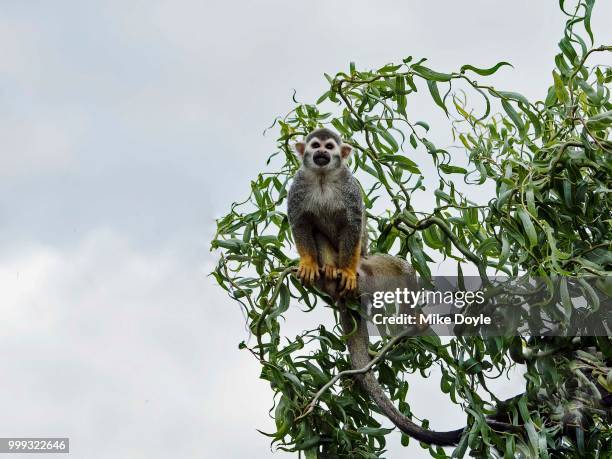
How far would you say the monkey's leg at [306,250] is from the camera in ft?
17.2

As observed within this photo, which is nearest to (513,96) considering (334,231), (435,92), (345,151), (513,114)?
(513,114)

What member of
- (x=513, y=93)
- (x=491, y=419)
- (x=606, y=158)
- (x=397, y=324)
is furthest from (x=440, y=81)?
(x=491, y=419)

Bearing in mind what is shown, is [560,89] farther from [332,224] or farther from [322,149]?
[332,224]

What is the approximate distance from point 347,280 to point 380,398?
88 centimetres

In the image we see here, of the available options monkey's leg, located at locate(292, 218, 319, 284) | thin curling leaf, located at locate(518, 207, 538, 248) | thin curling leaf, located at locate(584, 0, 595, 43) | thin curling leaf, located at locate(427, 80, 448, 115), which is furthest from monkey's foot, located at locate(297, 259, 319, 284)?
thin curling leaf, located at locate(584, 0, 595, 43)

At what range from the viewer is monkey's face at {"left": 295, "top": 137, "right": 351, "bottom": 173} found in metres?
5.66

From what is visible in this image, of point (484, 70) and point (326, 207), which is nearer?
point (484, 70)

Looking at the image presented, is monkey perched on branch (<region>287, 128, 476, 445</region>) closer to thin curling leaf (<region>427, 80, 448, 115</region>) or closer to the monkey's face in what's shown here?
the monkey's face

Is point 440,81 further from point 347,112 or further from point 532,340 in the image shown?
point 532,340

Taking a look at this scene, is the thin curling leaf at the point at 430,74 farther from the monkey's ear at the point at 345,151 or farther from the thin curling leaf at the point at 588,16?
the monkey's ear at the point at 345,151

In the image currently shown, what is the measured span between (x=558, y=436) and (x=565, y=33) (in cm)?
208

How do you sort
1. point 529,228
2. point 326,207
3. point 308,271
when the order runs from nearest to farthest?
point 529,228, point 308,271, point 326,207

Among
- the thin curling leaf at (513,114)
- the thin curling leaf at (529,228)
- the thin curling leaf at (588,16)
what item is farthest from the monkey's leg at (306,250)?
the thin curling leaf at (588,16)
